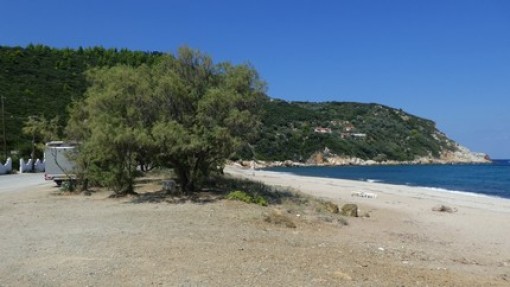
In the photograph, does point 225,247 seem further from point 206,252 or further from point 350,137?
point 350,137

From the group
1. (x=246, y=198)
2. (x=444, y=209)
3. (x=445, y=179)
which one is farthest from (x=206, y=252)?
(x=445, y=179)

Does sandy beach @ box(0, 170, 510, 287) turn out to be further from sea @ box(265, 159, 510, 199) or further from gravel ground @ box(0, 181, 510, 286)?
sea @ box(265, 159, 510, 199)

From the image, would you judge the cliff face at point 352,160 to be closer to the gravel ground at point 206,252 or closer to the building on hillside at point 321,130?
the building on hillside at point 321,130

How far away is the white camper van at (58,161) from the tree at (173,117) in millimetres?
3973

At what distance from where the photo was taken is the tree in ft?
57.3

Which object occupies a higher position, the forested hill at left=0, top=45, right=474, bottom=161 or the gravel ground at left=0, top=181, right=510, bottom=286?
the forested hill at left=0, top=45, right=474, bottom=161

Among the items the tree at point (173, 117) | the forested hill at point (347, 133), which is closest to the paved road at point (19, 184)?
the tree at point (173, 117)

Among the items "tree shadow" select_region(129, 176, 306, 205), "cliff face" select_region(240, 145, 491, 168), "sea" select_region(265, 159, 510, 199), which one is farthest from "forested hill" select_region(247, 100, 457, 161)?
"tree shadow" select_region(129, 176, 306, 205)

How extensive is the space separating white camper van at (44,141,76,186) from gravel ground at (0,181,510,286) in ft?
26.3

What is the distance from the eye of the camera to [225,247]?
9984 millimetres

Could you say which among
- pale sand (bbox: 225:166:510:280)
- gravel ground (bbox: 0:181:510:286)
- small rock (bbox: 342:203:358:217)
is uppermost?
small rock (bbox: 342:203:358:217)

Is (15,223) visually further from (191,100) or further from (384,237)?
(384,237)

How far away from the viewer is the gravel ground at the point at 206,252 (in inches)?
303

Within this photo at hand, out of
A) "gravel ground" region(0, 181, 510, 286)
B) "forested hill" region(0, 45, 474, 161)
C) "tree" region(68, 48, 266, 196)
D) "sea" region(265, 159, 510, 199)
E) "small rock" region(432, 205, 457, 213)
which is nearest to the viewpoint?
"gravel ground" region(0, 181, 510, 286)
